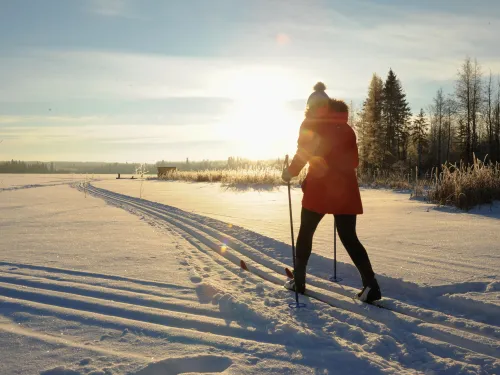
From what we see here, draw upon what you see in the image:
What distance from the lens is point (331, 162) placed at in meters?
3.56

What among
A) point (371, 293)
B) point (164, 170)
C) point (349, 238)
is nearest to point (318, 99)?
point (349, 238)

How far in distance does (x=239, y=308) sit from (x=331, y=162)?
63.4 inches

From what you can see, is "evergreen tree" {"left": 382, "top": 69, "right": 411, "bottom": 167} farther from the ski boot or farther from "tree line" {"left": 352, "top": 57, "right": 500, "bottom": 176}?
the ski boot

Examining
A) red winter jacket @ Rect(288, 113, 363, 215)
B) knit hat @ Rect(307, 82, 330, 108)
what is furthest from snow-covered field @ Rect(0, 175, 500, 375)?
knit hat @ Rect(307, 82, 330, 108)

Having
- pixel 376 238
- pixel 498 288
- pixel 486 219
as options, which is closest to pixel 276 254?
pixel 376 238

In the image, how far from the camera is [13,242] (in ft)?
20.1

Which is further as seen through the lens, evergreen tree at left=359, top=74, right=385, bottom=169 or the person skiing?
evergreen tree at left=359, top=74, right=385, bottom=169

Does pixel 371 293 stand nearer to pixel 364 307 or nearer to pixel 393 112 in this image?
pixel 364 307

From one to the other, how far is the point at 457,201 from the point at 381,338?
26.0 feet

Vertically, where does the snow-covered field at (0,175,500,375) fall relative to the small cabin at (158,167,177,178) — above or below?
below

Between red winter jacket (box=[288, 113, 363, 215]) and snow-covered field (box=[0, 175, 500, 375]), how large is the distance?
3.11 ft

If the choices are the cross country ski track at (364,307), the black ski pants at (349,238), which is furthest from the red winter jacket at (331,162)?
the cross country ski track at (364,307)

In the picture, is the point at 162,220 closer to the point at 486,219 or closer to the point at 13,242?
the point at 13,242

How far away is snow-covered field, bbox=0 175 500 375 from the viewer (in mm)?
2393
